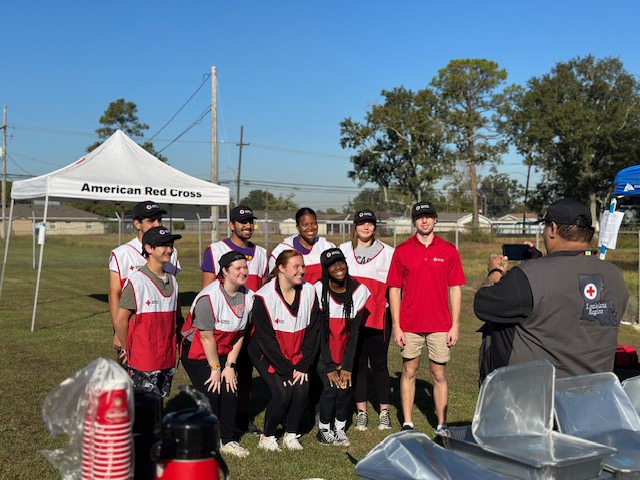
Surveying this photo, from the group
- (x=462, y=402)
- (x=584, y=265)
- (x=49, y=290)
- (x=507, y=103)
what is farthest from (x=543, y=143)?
(x=584, y=265)

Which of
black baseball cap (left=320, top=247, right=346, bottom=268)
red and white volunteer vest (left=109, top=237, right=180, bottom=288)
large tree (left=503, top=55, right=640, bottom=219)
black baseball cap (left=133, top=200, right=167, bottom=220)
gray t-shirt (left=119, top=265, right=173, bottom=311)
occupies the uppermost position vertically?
large tree (left=503, top=55, right=640, bottom=219)

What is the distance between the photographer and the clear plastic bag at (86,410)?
2.29 metres

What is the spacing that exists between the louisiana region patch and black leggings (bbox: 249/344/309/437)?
259cm

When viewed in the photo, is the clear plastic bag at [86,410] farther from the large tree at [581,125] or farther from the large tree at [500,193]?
the large tree at [500,193]

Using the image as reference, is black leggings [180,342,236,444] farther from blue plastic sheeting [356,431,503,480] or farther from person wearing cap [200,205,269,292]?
blue plastic sheeting [356,431,503,480]

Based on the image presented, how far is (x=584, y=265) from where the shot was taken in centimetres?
337

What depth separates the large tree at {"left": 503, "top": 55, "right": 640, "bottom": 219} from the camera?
4631cm

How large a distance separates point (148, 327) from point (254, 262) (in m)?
1.55

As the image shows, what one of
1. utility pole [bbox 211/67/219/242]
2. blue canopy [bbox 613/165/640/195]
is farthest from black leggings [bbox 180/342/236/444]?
utility pole [bbox 211/67/219/242]

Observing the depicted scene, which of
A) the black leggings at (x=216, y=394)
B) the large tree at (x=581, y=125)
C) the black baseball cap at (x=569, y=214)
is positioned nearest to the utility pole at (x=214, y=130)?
the black leggings at (x=216, y=394)

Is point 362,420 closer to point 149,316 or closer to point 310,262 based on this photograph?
point 310,262

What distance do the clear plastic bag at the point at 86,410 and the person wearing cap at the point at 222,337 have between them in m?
2.55

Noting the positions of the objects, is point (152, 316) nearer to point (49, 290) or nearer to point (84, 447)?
point (84, 447)

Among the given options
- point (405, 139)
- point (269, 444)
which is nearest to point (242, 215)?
point (269, 444)
